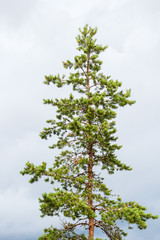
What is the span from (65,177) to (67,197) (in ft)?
7.55

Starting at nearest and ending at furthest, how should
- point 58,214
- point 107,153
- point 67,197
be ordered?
point 67,197
point 58,214
point 107,153

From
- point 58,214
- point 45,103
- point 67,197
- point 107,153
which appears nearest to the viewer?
point 67,197

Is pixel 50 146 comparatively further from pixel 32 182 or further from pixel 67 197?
pixel 67 197

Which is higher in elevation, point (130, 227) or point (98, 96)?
point (98, 96)

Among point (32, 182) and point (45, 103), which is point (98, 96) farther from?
point (32, 182)

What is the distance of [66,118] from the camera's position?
1789 centimetres

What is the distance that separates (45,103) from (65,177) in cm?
500

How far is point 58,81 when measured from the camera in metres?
19.0

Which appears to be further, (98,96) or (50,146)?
(50,146)

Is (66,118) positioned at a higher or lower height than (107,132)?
higher

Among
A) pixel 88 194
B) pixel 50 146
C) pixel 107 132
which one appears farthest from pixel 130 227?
pixel 50 146

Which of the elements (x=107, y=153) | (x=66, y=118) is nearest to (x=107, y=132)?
(x=107, y=153)

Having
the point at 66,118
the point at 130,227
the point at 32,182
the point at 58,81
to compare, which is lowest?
A: the point at 130,227

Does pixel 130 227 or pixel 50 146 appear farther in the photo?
pixel 50 146
